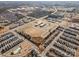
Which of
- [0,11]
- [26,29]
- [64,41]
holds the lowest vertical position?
[64,41]

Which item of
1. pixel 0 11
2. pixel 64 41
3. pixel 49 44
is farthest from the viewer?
pixel 0 11

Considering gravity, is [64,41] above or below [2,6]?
below

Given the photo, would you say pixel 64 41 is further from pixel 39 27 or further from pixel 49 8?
pixel 49 8

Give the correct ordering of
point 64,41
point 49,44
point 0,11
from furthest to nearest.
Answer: point 0,11 → point 64,41 → point 49,44

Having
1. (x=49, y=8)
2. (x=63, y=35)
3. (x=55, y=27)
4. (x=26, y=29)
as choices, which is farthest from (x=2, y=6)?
(x=63, y=35)

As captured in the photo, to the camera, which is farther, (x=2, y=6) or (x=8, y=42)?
(x=2, y=6)

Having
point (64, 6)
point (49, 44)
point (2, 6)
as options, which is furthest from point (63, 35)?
point (2, 6)

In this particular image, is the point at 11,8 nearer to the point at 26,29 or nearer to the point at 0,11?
the point at 0,11

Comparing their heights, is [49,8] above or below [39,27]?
above

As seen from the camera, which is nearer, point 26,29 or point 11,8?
point 26,29
